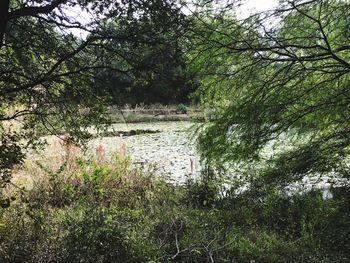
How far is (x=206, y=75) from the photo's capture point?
497 centimetres

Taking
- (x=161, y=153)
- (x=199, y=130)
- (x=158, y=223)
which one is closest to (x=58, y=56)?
(x=158, y=223)

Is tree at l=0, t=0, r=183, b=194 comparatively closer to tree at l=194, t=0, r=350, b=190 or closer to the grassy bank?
the grassy bank

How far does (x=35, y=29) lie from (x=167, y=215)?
9.78 ft

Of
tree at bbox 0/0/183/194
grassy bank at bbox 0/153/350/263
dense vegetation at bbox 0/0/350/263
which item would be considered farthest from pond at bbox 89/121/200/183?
tree at bbox 0/0/183/194

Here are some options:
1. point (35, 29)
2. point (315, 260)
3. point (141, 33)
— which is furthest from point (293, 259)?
point (35, 29)

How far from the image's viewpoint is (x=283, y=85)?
464cm

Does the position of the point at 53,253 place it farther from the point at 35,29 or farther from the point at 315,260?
the point at 315,260

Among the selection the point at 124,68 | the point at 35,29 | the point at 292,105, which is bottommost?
the point at 292,105

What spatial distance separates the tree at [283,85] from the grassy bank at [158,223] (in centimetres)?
67

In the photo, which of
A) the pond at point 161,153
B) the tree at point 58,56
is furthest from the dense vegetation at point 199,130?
the pond at point 161,153

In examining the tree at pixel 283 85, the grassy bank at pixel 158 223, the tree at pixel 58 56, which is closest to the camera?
the tree at pixel 58 56

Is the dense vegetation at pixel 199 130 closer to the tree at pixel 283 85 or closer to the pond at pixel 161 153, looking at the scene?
the tree at pixel 283 85

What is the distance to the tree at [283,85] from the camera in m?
4.38

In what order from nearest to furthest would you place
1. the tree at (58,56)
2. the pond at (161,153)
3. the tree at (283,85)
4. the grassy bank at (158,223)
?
the tree at (58,56), the grassy bank at (158,223), the tree at (283,85), the pond at (161,153)
